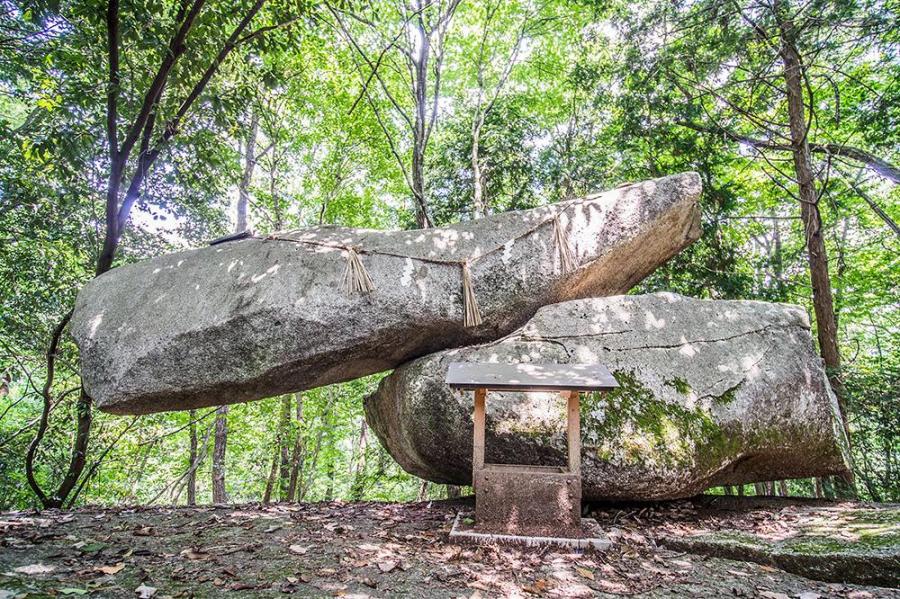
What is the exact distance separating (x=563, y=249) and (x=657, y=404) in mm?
2049

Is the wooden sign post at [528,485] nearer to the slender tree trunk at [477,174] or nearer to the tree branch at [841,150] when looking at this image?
the tree branch at [841,150]

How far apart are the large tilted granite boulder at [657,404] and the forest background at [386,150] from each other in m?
1.63

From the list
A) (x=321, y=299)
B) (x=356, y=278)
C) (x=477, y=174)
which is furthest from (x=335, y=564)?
(x=477, y=174)

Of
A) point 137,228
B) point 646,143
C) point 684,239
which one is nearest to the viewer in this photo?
point 684,239

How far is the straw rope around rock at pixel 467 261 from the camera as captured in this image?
4.87 metres

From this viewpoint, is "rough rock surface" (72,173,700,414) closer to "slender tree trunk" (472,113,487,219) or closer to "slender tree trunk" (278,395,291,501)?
"slender tree trunk" (472,113,487,219)

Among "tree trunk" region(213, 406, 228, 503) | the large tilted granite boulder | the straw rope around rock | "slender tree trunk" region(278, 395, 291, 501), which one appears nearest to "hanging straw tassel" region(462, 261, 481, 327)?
the straw rope around rock

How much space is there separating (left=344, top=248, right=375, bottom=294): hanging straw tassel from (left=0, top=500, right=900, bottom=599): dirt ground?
7.76 feet

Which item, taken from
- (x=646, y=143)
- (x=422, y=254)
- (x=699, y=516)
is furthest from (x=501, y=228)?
(x=646, y=143)

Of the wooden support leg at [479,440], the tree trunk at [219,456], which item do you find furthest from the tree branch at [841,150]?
the tree trunk at [219,456]

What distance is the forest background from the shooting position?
17.2 ft

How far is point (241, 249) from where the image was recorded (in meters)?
5.29

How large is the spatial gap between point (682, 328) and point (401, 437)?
11.3ft

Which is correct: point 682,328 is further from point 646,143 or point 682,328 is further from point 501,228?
point 646,143
